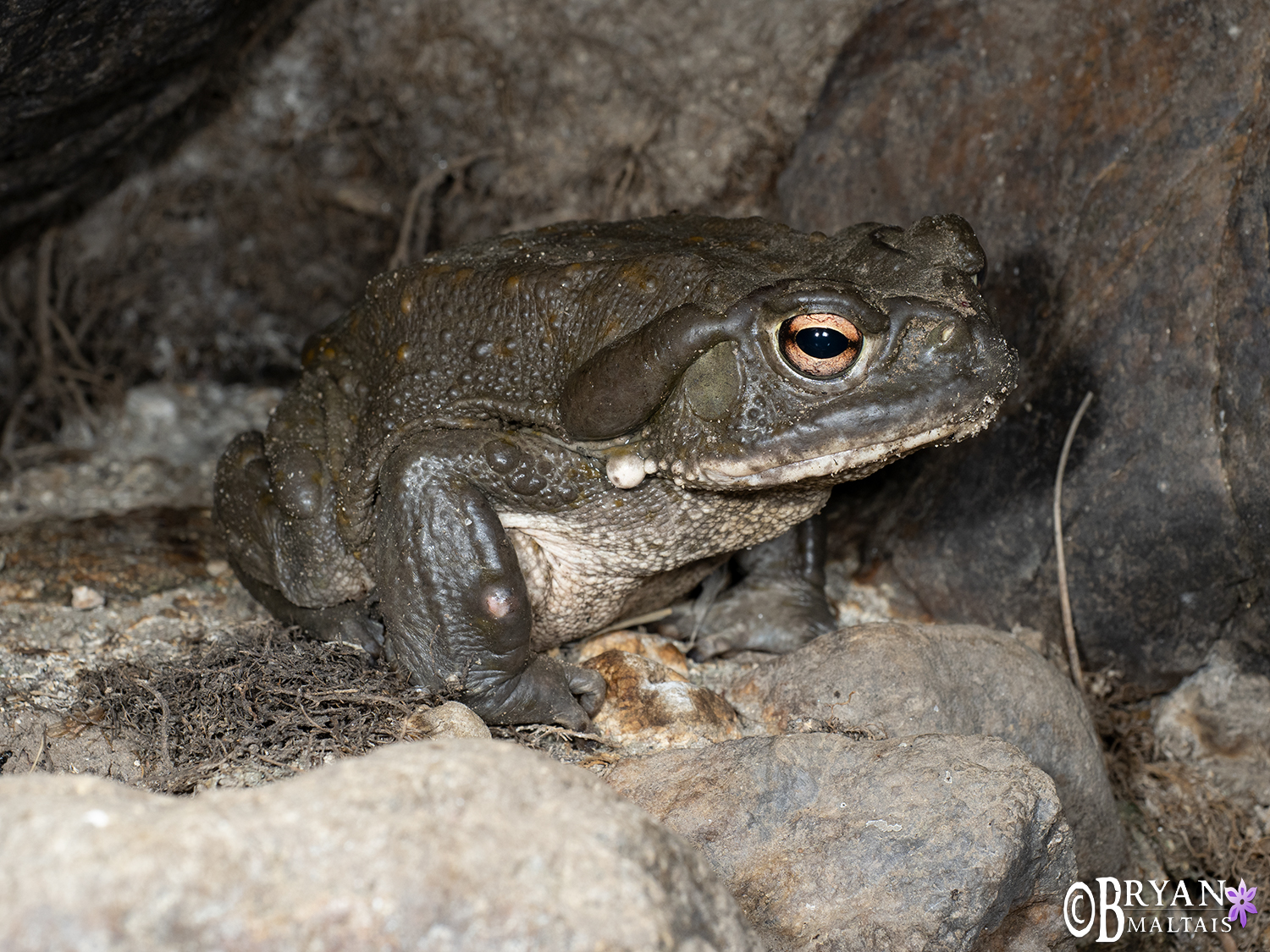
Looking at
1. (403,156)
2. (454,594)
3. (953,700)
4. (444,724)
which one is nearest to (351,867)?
(444,724)

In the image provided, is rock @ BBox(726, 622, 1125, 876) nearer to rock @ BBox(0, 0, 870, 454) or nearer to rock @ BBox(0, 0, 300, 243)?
rock @ BBox(0, 0, 870, 454)

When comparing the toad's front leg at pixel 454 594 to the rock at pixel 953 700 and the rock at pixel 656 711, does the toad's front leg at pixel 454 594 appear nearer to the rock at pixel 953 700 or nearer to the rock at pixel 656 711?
the rock at pixel 656 711

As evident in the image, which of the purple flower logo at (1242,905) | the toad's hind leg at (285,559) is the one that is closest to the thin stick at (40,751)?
the toad's hind leg at (285,559)

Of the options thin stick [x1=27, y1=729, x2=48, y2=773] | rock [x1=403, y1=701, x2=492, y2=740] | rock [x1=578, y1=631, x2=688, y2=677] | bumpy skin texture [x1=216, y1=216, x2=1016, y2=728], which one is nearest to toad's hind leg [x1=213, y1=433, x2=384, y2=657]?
bumpy skin texture [x1=216, y1=216, x2=1016, y2=728]

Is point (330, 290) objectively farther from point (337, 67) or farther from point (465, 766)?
point (465, 766)

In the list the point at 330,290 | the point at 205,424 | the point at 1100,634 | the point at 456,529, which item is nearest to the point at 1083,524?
the point at 1100,634
